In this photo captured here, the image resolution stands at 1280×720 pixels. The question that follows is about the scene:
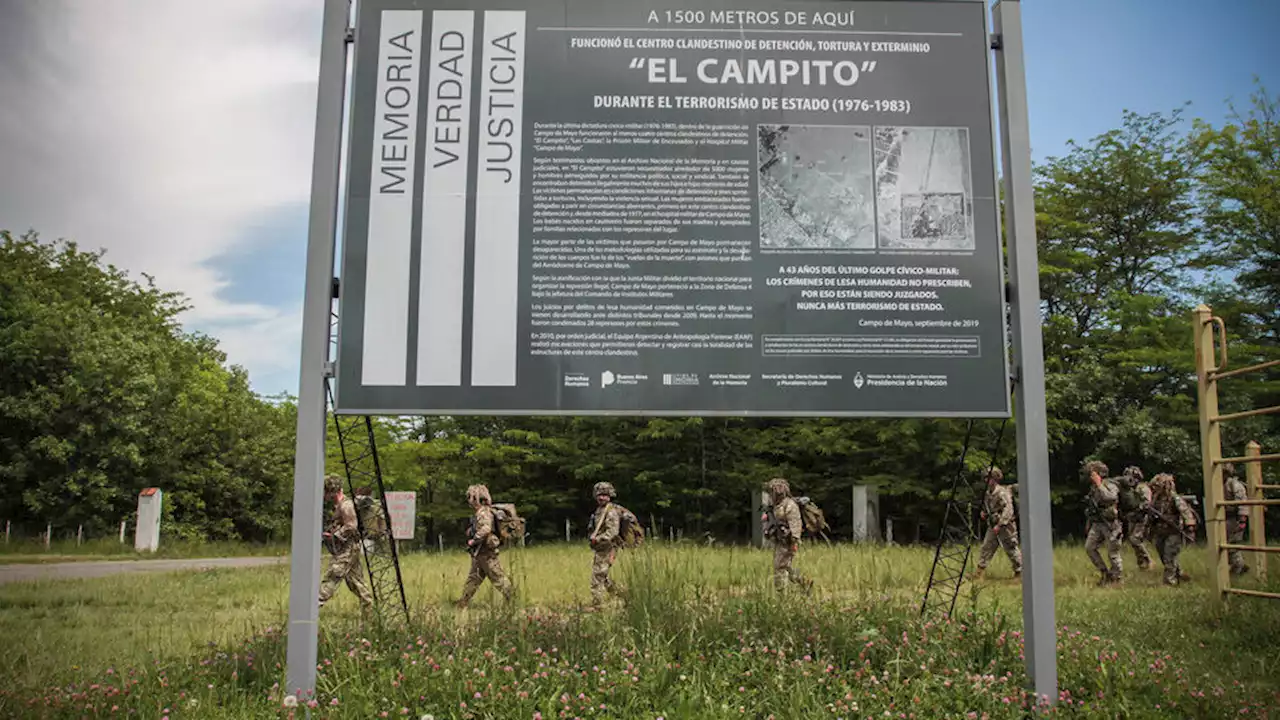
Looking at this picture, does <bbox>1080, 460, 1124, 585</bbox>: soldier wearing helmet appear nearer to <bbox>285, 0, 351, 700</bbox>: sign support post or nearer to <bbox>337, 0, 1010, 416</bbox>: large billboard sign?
<bbox>337, 0, 1010, 416</bbox>: large billboard sign

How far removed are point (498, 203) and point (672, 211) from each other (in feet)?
3.58

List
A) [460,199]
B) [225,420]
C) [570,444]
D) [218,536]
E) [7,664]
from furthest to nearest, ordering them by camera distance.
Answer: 1. [225,420]
2. [218,536]
3. [570,444]
4. [7,664]
5. [460,199]

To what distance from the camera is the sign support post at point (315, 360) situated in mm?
5281

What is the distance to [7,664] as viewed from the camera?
7.83 meters

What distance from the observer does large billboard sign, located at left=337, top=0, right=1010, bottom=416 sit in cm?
561

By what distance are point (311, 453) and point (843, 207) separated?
3591 millimetres

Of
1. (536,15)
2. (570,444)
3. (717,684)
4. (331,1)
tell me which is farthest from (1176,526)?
(570,444)

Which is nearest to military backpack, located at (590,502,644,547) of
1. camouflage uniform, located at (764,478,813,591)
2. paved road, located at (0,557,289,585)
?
camouflage uniform, located at (764,478,813,591)

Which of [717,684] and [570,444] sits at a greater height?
[570,444]

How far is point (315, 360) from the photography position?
18.2 feet

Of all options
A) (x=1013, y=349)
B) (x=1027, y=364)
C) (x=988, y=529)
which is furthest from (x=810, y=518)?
(x=1027, y=364)

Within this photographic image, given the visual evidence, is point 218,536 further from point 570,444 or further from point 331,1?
point 331,1

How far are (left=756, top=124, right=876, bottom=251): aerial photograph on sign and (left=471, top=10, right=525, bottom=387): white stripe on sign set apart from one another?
1.56 meters

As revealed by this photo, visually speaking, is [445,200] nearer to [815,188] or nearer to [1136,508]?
[815,188]
